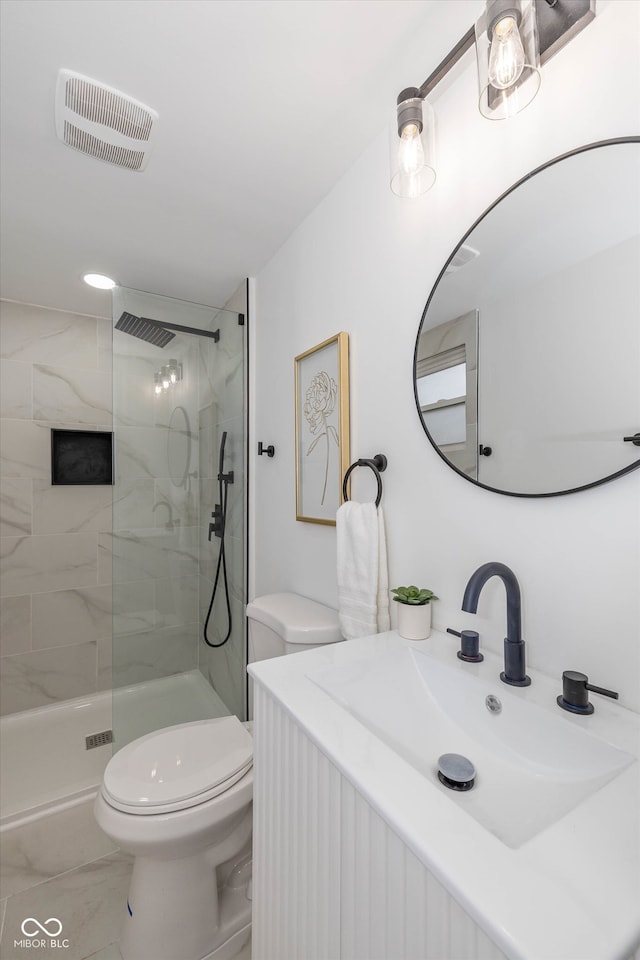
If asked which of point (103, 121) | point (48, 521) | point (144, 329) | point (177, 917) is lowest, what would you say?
point (177, 917)

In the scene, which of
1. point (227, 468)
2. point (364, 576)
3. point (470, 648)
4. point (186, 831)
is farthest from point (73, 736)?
point (470, 648)

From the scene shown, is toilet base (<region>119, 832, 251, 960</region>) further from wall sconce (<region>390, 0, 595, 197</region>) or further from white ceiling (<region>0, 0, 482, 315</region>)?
white ceiling (<region>0, 0, 482, 315</region>)

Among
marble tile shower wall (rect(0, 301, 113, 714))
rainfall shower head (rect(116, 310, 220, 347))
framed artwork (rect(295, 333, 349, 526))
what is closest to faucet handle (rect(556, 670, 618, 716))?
framed artwork (rect(295, 333, 349, 526))

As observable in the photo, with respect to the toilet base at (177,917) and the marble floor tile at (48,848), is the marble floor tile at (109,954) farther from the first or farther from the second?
the marble floor tile at (48,848)

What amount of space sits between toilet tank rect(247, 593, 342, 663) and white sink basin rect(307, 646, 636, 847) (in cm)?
41

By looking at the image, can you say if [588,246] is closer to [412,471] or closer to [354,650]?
[412,471]

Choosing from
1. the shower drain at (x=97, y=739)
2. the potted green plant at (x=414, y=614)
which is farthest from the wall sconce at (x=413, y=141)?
the shower drain at (x=97, y=739)

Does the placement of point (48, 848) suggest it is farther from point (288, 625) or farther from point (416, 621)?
point (416, 621)

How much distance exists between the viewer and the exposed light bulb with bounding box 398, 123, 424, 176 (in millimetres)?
969

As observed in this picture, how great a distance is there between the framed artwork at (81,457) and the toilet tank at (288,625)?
5.36 ft

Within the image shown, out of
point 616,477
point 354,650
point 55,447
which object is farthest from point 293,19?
point 55,447

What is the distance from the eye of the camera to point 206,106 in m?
1.20

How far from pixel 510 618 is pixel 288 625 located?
76 centimetres

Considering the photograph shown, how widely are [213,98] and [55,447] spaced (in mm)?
2083
